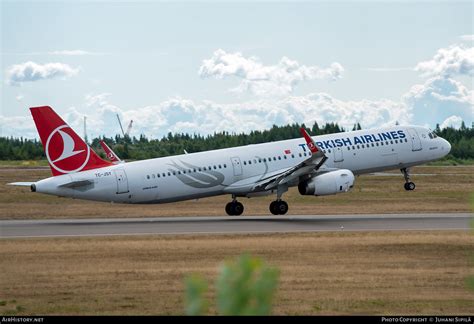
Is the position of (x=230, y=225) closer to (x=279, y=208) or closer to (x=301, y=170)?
(x=301, y=170)

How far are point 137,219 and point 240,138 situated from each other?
355 ft

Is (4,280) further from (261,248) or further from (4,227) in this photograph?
(4,227)

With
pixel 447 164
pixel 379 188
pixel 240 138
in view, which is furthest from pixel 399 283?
pixel 240 138

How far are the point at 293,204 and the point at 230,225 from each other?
64.7ft

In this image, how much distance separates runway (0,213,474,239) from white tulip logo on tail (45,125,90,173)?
3057 mm

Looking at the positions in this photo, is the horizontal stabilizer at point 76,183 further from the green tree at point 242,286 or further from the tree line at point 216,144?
the tree line at point 216,144

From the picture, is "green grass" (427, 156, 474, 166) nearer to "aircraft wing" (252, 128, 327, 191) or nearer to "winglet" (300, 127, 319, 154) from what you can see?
"aircraft wing" (252, 128, 327, 191)

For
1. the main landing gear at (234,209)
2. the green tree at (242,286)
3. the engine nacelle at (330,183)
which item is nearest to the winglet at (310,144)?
the engine nacelle at (330,183)

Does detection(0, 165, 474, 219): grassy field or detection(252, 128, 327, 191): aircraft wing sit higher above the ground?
detection(252, 128, 327, 191): aircraft wing

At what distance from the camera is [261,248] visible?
3344 cm

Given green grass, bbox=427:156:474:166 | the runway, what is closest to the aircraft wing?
the runway

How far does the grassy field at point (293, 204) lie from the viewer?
2162 inches

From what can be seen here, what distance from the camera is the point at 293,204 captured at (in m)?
62.6

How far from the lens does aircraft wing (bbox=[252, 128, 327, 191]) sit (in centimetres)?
4625
